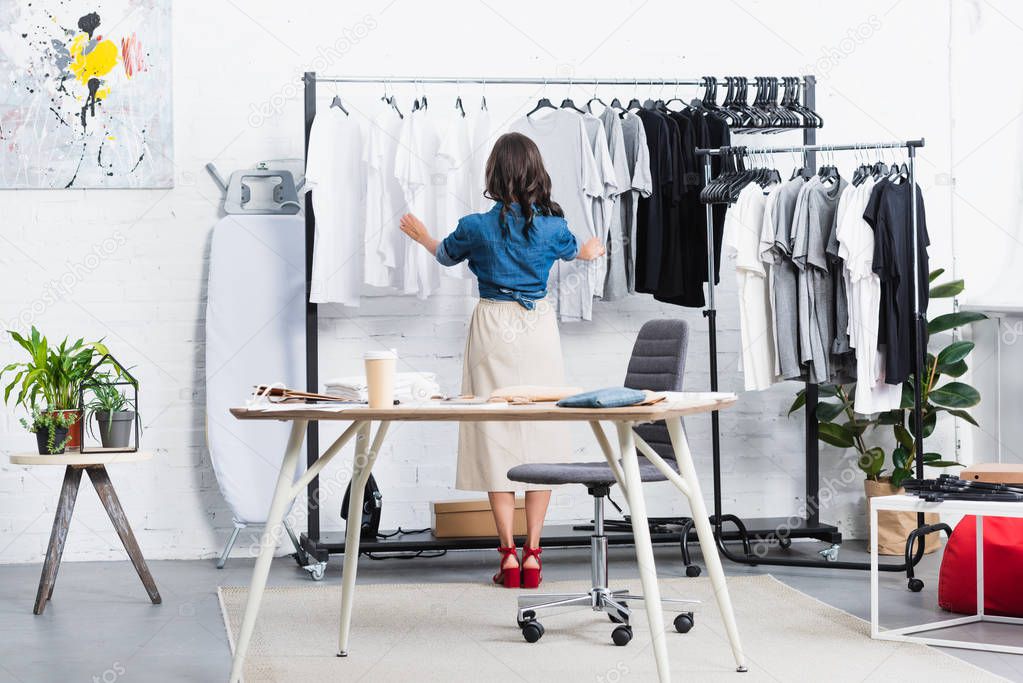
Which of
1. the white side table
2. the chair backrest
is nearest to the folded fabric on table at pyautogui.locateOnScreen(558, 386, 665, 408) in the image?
the white side table

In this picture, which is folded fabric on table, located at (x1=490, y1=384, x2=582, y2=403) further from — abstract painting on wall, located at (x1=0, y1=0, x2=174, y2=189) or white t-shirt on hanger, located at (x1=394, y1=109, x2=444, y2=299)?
abstract painting on wall, located at (x1=0, y1=0, x2=174, y2=189)

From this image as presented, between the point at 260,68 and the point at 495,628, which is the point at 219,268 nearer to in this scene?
the point at 260,68

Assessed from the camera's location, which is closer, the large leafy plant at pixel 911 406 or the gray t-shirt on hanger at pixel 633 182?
the gray t-shirt on hanger at pixel 633 182

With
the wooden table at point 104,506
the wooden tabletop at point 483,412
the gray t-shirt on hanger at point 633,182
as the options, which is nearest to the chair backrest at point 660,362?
the gray t-shirt on hanger at point 633,182

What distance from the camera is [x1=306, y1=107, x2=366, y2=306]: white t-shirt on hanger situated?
419cm

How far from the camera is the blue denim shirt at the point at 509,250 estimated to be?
371 centimetres

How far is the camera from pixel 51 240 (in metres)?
4.52

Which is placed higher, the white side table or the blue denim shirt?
the blue denim shirt

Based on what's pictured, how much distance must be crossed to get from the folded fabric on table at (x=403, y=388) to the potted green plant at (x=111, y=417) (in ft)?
4.85

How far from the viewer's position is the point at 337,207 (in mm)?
4238

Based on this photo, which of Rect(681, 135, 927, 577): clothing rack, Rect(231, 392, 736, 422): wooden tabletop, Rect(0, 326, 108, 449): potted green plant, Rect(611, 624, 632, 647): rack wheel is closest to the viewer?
Rect(231, 392, 736, 422): wooden tabletop

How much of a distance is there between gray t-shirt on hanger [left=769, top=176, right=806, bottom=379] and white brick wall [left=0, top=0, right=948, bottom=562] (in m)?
0.65

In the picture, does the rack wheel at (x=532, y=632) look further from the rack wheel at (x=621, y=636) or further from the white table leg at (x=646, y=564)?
the white table leg at (x=646, y=564)

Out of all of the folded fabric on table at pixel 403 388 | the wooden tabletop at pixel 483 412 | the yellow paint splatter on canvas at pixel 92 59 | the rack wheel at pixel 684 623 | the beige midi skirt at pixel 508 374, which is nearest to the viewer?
the wooden tabletop at pixel 483 412
